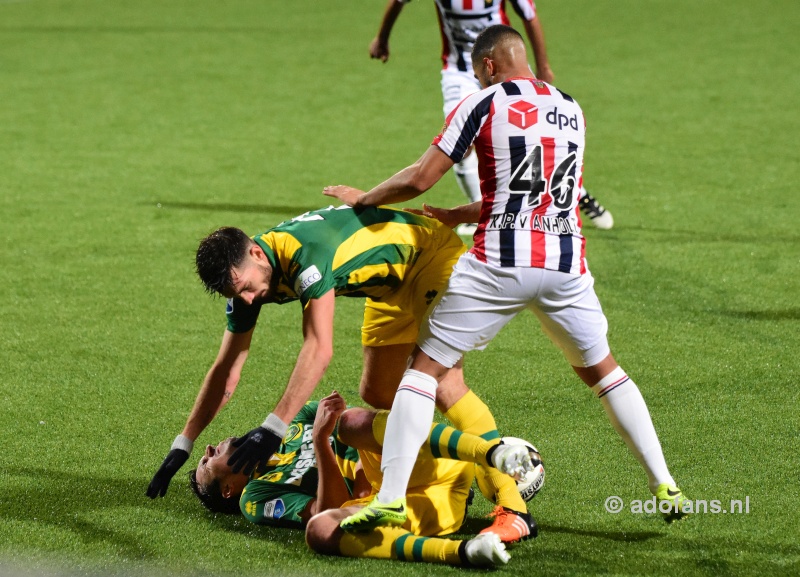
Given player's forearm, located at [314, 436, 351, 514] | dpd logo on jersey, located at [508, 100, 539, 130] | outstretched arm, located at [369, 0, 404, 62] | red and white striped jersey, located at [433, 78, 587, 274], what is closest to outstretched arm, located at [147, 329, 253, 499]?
player's forearm, located at [314, 436, 351, 514]

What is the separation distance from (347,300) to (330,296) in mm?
2978

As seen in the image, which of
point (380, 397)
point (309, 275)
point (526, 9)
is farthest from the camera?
point (526, 9)

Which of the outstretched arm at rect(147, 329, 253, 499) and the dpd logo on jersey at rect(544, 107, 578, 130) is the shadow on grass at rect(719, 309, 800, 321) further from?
the outstretched arm at rect(147, 329, 253, 499)

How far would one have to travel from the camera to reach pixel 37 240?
7582 millimetres

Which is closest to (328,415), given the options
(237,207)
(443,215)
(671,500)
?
(443,215)

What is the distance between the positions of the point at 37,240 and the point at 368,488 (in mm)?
4382

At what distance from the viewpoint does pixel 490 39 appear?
3.88m

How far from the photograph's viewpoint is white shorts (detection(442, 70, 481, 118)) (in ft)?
24.2

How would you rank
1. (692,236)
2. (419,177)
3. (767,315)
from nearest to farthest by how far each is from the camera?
(419,177)
(767,315)
(692,236)

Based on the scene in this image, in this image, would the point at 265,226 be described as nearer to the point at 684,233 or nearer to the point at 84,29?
the point at 684,233

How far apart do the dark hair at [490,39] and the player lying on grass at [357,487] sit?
1.28 metres

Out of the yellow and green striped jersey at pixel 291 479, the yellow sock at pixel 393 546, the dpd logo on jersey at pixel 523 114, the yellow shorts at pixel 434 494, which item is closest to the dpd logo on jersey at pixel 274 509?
the yellow and green striped jersey at pixel 291 479

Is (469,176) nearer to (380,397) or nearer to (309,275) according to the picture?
(380,397)

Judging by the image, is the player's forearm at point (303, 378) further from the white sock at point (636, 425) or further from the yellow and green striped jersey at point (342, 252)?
the white sock at point (636, 425)
